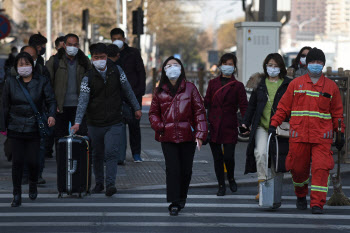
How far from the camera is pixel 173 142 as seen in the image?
9.55m

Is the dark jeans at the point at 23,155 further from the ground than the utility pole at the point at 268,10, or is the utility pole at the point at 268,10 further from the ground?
the utility pole at the point at 268,10

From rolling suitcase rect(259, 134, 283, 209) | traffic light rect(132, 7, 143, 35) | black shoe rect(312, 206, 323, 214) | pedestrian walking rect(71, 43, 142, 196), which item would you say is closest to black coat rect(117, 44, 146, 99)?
pedestrian walking rect(71, 43, 142, 196)

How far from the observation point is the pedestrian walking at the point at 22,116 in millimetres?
10180

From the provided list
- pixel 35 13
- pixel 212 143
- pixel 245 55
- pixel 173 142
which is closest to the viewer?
pixel 173 142

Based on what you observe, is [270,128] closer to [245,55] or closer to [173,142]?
[173,142]

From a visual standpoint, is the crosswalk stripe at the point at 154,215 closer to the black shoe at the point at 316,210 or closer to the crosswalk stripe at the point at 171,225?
the black shoe at the point at 316,210

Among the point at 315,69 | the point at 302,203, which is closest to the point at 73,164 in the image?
the point at 302,203

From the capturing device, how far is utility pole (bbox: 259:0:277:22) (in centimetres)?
2042

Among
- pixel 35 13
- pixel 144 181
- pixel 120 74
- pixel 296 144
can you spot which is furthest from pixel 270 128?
Answer: pixel 35 13

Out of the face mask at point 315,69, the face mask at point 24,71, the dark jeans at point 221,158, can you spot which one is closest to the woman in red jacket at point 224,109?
the dark jeans at point 221,158

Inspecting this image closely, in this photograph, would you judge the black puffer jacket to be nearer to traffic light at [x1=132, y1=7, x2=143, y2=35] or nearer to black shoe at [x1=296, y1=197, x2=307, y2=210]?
black shoe at [x1=296, y1=197, x2=307, y2=210]

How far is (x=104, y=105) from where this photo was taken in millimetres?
10805

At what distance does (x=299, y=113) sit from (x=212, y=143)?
1.80 m

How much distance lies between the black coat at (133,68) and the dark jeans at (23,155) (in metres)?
3.61
